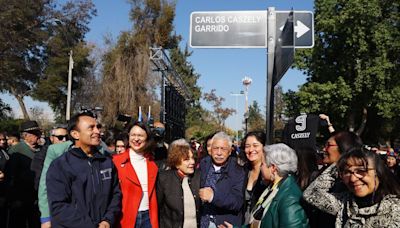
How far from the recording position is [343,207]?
8.99 feet

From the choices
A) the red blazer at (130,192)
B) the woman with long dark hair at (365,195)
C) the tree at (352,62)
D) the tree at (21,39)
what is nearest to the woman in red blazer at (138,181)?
the red blazer at (130,192)

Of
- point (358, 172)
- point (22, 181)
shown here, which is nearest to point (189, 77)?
point (22, 181)

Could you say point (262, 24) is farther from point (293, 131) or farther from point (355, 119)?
point (355, 119)

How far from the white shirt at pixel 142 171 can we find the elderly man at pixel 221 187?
1.85ft

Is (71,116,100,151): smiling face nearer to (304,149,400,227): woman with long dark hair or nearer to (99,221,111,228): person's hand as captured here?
(99,221,111,228): person's hand

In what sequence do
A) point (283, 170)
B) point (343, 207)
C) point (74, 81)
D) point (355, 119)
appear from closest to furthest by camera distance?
1. point (343, 207)
2. point (283, 170)
3. point (355, 119)
4. point (74, 81)

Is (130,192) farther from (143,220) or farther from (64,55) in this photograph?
(64,55)

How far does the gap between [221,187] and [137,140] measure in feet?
3.23

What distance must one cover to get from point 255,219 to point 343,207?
0.73m

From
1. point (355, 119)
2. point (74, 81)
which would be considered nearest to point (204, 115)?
point (74, 81)

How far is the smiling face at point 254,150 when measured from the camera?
4320 mm

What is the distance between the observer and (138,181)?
430 centimetres

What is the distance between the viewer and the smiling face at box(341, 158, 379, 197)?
102 inches

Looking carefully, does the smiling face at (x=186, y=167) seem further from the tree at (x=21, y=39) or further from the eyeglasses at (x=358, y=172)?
the tree at (x=21, y=39)
